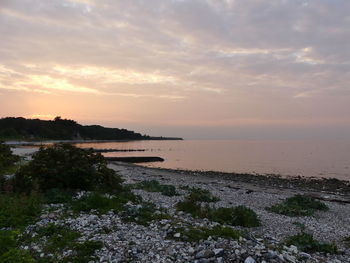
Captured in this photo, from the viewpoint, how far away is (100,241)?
339 inches

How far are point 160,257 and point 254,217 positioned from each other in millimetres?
6241

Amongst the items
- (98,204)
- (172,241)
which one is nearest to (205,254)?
(172,241)

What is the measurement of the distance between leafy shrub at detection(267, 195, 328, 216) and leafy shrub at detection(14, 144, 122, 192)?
8.96m

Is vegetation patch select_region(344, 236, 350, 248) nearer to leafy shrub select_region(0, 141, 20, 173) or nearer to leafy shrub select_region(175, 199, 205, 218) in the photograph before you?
leafy shrub select_region(175, 199, 205, 218)

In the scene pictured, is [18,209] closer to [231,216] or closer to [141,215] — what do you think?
[141,215]

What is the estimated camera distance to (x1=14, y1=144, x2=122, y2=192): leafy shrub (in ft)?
51.9

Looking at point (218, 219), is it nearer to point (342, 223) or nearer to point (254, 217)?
point (254, 217)

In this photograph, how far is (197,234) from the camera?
9297 mm

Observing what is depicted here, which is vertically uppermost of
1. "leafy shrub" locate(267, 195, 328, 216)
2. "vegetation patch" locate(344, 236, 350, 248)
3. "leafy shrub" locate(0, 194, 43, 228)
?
"leafy shrub" locate(0, 194, 43, 228)

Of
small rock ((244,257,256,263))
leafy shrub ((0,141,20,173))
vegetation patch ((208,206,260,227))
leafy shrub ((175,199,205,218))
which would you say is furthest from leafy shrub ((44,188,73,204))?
leafy shrub ((0,141,20,173))

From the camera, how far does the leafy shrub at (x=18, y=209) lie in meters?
10.5

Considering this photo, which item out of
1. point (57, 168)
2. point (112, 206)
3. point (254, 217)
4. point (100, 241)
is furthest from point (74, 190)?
point (254, 217)

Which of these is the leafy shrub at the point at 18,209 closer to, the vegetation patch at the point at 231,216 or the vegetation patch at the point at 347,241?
the vegetation patch at the point at 231,216

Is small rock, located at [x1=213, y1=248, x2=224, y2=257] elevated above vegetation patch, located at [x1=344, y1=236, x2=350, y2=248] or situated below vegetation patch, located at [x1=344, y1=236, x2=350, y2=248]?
above
